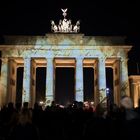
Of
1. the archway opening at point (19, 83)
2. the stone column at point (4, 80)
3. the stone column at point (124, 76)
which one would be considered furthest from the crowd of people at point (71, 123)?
the archway opening at point (19, 83)

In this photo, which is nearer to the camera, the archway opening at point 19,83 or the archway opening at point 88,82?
the archway opening at point 19,83

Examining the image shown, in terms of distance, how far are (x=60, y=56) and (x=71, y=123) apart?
152 ft

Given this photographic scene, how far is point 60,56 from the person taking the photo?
2346 inches

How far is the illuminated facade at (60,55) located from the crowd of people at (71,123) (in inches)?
1756

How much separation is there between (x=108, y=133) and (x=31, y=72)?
5226 centimetres

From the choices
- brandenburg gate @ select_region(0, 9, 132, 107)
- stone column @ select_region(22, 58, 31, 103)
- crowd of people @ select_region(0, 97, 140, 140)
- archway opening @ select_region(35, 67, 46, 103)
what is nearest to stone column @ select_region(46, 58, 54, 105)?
brandenburg gate @ select_region(0, 9, 132, 107)

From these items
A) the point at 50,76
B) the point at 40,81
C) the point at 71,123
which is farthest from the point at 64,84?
the point at 71,123

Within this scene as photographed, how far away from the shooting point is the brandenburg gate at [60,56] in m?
59.1

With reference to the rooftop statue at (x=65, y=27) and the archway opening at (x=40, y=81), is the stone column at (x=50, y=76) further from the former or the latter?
the archway opening at (x=40, y=81)

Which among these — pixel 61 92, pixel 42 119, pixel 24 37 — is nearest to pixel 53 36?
pixel 24 37

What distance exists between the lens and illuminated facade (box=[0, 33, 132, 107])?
194 ft

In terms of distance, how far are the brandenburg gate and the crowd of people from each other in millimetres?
44643

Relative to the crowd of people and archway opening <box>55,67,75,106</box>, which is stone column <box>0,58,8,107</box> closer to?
archway opening <box>55,67,75,106</box>

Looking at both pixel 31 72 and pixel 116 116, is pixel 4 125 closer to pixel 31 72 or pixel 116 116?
pixel 116 116
